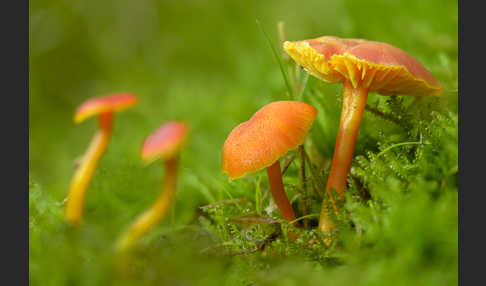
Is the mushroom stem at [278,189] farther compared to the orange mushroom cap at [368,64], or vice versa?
the mushroom stem at [278,189]

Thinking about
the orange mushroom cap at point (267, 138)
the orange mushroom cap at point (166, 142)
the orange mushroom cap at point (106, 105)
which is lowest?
the orange mushroom cap at point (267, 138)

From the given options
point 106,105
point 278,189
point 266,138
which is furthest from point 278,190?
point 106,105

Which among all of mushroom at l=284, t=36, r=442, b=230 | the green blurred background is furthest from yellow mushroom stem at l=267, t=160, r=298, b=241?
the green blurred background

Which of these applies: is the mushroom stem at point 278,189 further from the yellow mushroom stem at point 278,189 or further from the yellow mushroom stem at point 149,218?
the yellow mushroom stem at point 149,218

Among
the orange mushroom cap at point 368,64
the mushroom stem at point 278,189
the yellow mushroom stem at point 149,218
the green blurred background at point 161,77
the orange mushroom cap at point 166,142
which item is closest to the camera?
the orange mushroom cap at point 166,142

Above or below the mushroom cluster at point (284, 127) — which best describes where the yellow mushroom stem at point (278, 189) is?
below

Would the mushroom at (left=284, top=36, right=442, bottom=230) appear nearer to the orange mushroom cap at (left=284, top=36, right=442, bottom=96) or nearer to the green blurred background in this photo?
the orange mushroom cap at (left=284, top=36, right=442, bottom=96)

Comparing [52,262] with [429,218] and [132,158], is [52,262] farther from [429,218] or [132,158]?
[132,158]

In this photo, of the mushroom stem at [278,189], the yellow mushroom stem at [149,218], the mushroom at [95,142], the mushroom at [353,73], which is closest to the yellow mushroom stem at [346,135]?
the mushroom at [353,73]

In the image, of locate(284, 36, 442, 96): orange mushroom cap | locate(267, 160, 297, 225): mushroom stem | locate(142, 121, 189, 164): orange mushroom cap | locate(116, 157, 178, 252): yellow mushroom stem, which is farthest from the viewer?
locate(267, 160, 297, 225): mushroom stem
